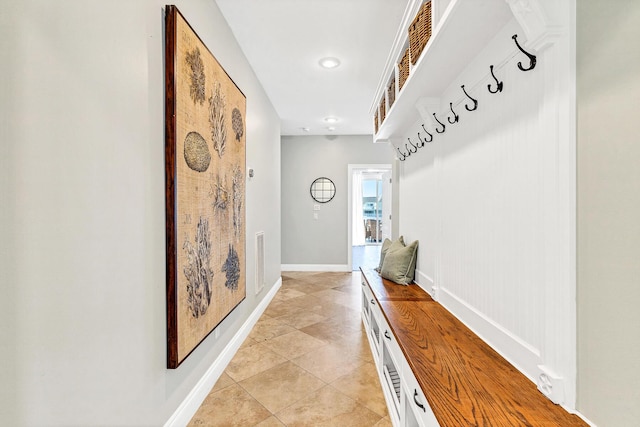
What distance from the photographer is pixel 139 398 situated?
1247 mm

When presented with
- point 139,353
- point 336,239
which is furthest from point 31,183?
point 336,239

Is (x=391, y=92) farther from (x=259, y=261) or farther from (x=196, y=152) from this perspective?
(x=259, y=261)

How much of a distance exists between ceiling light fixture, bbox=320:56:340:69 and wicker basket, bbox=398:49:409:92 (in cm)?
88

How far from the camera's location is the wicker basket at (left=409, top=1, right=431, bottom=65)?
143cm

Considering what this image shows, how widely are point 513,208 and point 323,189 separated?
4655mm

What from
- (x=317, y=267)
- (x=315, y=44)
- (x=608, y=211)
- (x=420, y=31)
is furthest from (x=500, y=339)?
(x=317, y=267)

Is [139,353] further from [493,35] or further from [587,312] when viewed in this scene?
[493,35]

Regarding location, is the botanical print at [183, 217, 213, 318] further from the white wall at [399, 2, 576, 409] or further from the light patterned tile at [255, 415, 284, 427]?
the white wall at [399, 2, 576, 409]

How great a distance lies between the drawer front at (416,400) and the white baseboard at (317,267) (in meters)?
4.37

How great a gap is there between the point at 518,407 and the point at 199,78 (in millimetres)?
2026

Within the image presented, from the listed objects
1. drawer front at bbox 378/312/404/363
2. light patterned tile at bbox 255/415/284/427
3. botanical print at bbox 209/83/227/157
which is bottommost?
light patterned tile at bbox 255/415/284/427

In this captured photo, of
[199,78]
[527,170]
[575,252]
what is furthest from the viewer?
[199,78]

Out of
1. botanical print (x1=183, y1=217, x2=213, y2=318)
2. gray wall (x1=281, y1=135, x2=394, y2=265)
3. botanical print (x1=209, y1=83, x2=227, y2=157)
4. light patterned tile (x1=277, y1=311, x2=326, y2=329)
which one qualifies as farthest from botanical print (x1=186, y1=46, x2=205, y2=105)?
gray wall (x1=281, y1=135, x2=394, y2=265)

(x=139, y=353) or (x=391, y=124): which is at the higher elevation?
(x=391, y=124)
